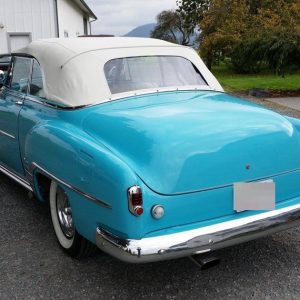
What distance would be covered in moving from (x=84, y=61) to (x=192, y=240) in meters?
A: 1.86

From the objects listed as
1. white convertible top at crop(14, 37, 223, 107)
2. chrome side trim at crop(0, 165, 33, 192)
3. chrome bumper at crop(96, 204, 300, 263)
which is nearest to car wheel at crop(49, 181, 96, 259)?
chrome side trim at crop(0, 165, 33, 192)

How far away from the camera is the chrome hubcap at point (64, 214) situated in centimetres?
356

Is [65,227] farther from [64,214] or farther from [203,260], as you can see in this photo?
[203,260]

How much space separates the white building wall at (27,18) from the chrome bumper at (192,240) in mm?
19728

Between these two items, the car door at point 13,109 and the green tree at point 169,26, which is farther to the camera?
the green tree at point 169,26

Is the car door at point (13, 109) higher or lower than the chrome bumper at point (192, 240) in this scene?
higher

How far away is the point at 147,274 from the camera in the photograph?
3.30 m

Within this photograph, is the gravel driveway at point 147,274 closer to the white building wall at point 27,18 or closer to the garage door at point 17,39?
the white building wall at point 27,18

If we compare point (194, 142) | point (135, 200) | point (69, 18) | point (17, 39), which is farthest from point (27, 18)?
point (135, 200)

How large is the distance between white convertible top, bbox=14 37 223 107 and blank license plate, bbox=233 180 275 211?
4.25 feet

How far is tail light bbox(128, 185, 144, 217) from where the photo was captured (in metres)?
2.63

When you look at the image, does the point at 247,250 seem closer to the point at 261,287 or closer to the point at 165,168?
the point at 261,287

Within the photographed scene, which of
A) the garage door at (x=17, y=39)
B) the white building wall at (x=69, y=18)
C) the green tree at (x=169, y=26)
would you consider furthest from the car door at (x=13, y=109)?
the green tree at (x=169, y=26)

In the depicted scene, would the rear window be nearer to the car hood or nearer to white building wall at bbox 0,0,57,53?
the car hood
